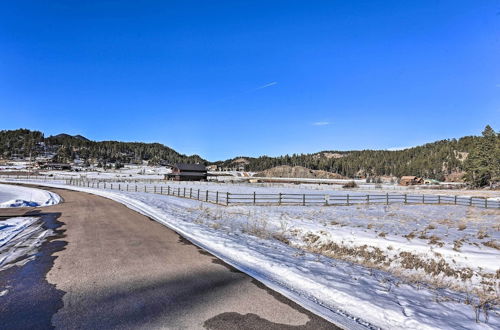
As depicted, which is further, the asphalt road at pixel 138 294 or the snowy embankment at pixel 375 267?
the snowy embankment at pixel 375 267

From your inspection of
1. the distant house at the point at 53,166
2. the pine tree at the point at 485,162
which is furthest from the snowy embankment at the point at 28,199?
the distant house at the point at 53,166

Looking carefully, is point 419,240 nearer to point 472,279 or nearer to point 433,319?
point 472,279

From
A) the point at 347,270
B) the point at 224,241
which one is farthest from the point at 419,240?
the point at 224,241

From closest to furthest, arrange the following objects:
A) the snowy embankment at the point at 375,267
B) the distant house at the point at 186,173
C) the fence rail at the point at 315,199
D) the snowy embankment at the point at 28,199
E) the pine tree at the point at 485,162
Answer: the snowy embankment at the point at 375,267
the snowy embankment at the point at 28,199
the fence rail at the point at 315,199
the pine tree at the point at 485,162
the distant house at the point at 186,173

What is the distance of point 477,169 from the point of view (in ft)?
239

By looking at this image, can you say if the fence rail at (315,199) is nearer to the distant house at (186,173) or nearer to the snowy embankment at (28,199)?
the snowy embankment at (28,199)

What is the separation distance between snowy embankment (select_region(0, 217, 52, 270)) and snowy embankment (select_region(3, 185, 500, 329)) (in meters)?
4.65

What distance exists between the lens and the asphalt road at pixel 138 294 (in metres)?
4.07

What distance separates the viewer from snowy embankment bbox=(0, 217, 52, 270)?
7.22 m

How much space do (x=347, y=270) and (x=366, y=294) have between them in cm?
220

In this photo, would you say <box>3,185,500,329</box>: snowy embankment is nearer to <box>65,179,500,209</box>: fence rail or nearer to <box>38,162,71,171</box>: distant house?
<box>65,179,500,209</box>: fence rail

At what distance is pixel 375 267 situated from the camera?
9.39 meters

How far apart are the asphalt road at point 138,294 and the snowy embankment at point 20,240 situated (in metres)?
0.38

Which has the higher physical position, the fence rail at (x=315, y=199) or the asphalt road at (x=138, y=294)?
the asphalt road at (x=138, y=294)
